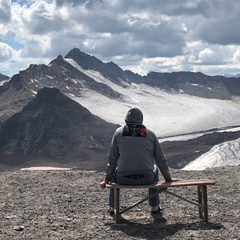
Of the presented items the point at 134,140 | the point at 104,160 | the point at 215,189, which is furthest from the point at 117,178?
the point at 104,160

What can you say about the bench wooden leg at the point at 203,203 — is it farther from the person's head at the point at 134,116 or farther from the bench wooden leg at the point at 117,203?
the person's head at the point at 134,116

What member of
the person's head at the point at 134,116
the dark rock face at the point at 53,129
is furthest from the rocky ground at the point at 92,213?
the dark rock face at the point at 53,129

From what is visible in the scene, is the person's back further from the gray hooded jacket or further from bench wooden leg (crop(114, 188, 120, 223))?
bench wooden leg (crop(114, 188, 120, 223))

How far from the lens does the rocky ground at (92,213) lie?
6.62m

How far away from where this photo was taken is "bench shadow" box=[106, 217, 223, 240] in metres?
6.54

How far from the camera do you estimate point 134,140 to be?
23.3 ft

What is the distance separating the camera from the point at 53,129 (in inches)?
3949

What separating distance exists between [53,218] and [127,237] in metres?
1.72

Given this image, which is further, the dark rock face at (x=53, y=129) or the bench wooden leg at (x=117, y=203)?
the dark rock face at (x=53, y=129)

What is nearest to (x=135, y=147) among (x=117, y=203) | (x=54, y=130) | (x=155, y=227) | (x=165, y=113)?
(x=117, y=203)

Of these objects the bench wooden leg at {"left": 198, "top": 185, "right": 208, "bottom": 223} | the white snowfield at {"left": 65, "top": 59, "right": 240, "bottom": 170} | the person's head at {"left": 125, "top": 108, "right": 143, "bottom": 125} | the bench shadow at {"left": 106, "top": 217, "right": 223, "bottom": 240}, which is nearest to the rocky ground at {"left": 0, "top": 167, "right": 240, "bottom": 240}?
the bench shadow at {"left": 106, "top": 217, "right": 223, "bottom": 240}

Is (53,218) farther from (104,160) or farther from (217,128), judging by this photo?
(217,128)

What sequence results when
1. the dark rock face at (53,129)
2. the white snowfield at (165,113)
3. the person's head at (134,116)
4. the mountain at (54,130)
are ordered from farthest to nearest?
the white snowfield at (165,113)
the dark rock face at (53,129)
the mountain at (54,130)
the person's head at (134,116)

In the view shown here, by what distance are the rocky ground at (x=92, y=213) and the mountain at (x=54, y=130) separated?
7366 centimetres
